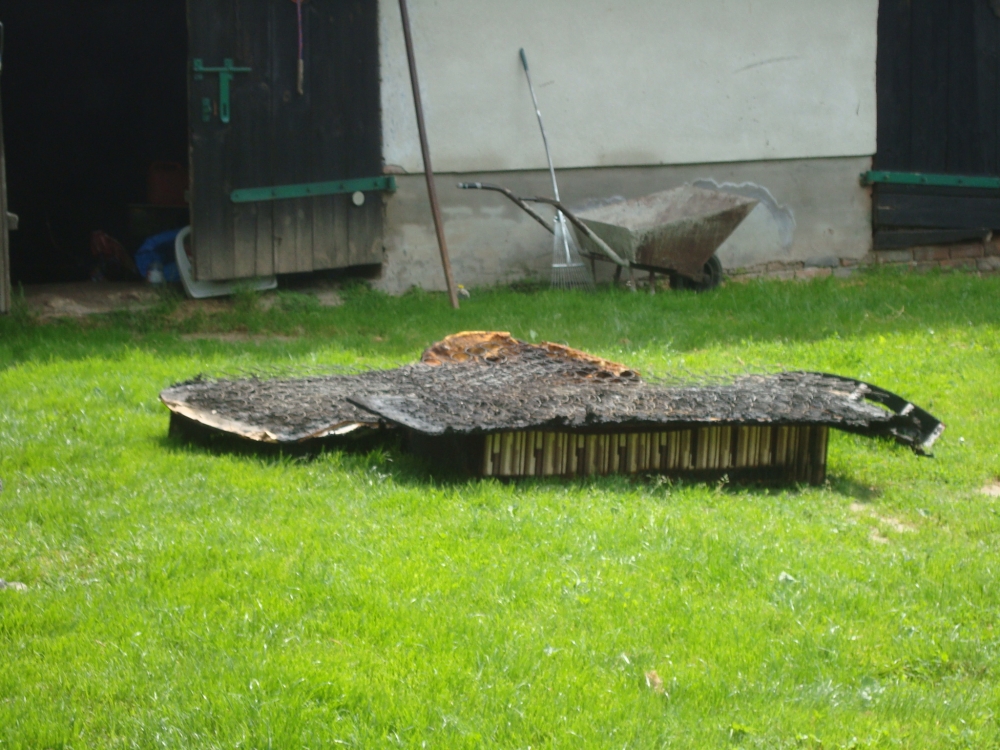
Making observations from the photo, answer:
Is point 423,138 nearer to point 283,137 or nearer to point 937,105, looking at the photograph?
point 283,137

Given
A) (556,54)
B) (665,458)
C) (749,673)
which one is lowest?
(749,673)

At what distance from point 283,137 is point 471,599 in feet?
19.9

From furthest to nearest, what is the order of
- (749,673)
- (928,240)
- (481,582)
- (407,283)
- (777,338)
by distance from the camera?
1. (928,240)
2. (407,283)
3. (777,338)
4. (481,582)
5. (749,673)

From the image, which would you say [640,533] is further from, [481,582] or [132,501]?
[132,501]

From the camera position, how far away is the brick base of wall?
10.1 metres

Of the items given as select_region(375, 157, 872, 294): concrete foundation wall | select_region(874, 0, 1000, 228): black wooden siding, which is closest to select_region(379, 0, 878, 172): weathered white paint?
select_region(375, 157, 872, 294): concrete foundation wall

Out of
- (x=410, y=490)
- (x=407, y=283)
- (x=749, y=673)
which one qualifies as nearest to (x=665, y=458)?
(x=410, y=490)

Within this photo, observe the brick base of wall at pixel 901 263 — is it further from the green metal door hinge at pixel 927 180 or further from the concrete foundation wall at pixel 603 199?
the green metal door hinge at pixel 927 180

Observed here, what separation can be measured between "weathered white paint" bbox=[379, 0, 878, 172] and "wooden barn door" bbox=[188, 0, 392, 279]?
294mm

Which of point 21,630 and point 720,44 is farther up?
point 720,44

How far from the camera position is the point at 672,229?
8.60 meters

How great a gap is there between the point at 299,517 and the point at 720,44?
7392 millimetres

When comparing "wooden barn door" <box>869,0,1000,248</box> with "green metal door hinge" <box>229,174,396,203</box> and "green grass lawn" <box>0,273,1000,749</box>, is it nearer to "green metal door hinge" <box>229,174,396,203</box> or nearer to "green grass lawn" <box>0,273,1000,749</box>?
"green metal door hinge" <box>229,174,396,203</box>

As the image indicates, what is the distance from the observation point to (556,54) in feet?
30.7
